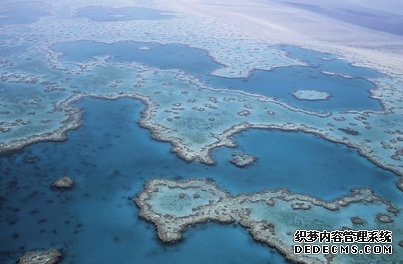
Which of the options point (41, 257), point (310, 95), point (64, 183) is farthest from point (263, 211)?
point (310, 95)

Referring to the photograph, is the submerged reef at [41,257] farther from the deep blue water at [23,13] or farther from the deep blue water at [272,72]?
the deep blue water at [23,13]

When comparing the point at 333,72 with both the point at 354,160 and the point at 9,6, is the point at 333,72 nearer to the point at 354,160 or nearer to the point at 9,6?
the point at 354,160

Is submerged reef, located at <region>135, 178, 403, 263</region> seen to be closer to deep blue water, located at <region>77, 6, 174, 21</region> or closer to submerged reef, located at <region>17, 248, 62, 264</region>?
submerged reef, located at <region>17, 248, 62, 264</region>

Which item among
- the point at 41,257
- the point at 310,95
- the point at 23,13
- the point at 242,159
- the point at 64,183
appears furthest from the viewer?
the point at 23,13

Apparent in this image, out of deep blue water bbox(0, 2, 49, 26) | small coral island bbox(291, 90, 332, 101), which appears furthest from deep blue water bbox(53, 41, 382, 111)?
deep blue water bbox(0, 2, 49, 26)

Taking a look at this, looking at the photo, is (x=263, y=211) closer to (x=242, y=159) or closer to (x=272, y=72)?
(x=242, y=159)

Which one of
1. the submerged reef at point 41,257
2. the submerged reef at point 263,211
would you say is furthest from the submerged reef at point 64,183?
the submerged reef at point 41,257
